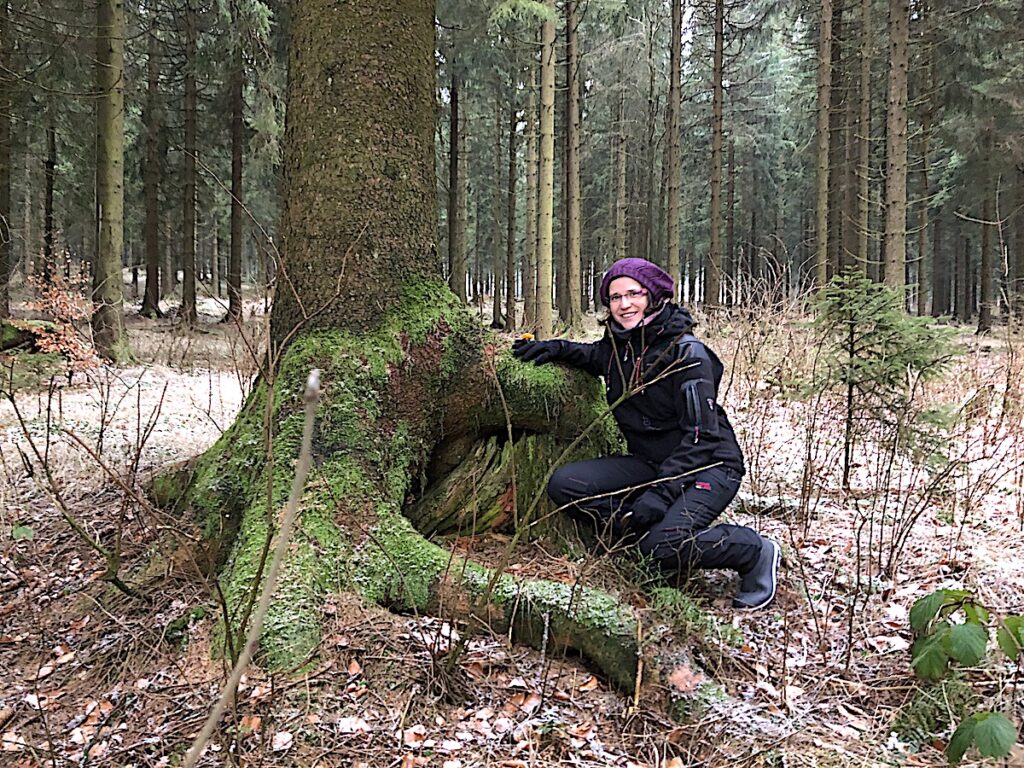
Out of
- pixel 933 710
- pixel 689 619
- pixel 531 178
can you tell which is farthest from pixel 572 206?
pixel 933 710

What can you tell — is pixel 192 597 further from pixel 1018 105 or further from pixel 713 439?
pixel 1018 105

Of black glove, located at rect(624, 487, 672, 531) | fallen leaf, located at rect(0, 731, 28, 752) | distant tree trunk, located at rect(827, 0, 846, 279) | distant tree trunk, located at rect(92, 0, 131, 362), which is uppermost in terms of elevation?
distant tree trunk, located at rect(827, 0, 846, 279)

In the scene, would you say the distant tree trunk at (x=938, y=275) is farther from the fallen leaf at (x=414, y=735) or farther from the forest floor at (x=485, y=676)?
the fallen leaf at (x=414, y=735)

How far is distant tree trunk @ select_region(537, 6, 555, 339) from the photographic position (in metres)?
11.8

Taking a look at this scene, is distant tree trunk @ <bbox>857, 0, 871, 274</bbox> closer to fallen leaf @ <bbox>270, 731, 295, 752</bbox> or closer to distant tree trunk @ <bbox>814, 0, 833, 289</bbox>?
distant tree trunk @ <bbox>814, 0, 833, 289</bbox>

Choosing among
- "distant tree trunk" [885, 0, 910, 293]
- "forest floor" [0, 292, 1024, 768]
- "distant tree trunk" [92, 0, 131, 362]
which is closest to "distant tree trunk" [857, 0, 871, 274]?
"distant tree trunk" [885, 0, 910, 293]

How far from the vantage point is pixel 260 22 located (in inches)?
413

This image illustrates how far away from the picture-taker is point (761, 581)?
333 centimetres

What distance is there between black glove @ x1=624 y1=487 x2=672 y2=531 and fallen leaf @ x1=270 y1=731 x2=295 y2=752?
1.79 metres

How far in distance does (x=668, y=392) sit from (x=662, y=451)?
1.10ft

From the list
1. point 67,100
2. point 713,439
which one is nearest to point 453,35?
point 67,100

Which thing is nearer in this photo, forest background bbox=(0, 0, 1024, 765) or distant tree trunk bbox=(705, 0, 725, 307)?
forest background bbox=(0, 0, 1024, 765)

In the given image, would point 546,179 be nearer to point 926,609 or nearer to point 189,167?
point 189,167

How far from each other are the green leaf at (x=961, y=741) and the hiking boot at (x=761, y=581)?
1229mm
